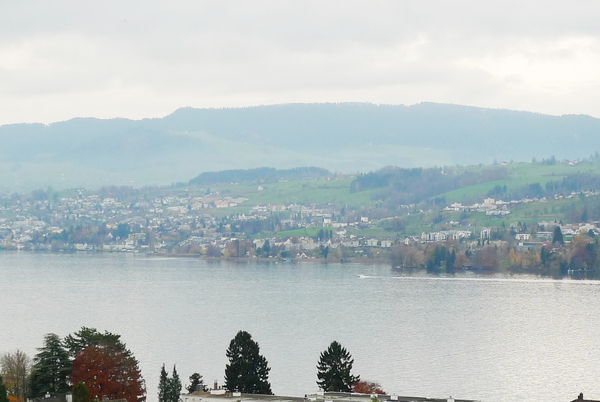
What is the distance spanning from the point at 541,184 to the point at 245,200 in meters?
49.8

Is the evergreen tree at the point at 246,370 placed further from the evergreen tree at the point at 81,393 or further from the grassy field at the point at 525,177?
the grassy field at the point at 525,177

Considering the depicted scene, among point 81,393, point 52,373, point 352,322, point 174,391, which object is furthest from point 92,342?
point 352,322

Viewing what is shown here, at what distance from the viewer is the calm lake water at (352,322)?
40.7 meters

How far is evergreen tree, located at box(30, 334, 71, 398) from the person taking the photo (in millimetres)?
28969

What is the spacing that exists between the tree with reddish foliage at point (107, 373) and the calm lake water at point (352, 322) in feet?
20.4

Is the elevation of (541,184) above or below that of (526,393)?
above

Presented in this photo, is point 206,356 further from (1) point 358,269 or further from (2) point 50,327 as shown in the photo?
(1) point 358,269

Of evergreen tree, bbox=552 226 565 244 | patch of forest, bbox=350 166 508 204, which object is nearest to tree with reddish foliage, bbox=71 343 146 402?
evergreen tree, bbox=552 226 565 244

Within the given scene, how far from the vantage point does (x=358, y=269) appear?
99.4 m

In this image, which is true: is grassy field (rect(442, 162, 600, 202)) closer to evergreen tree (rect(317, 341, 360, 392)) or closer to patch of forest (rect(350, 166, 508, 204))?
patch of forest (rect(350, 166, 508, 204))

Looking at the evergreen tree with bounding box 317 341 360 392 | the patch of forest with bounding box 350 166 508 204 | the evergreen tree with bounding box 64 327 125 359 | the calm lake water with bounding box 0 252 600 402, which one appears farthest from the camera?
the patch of forest with bounding box 350 166 508 204

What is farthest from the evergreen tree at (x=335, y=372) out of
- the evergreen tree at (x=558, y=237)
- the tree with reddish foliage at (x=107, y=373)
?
the evergreen tree at (x=558, y=237)

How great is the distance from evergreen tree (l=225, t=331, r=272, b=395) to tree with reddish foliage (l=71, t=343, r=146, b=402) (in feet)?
8.71

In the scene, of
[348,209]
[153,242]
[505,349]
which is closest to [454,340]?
[505,349]
